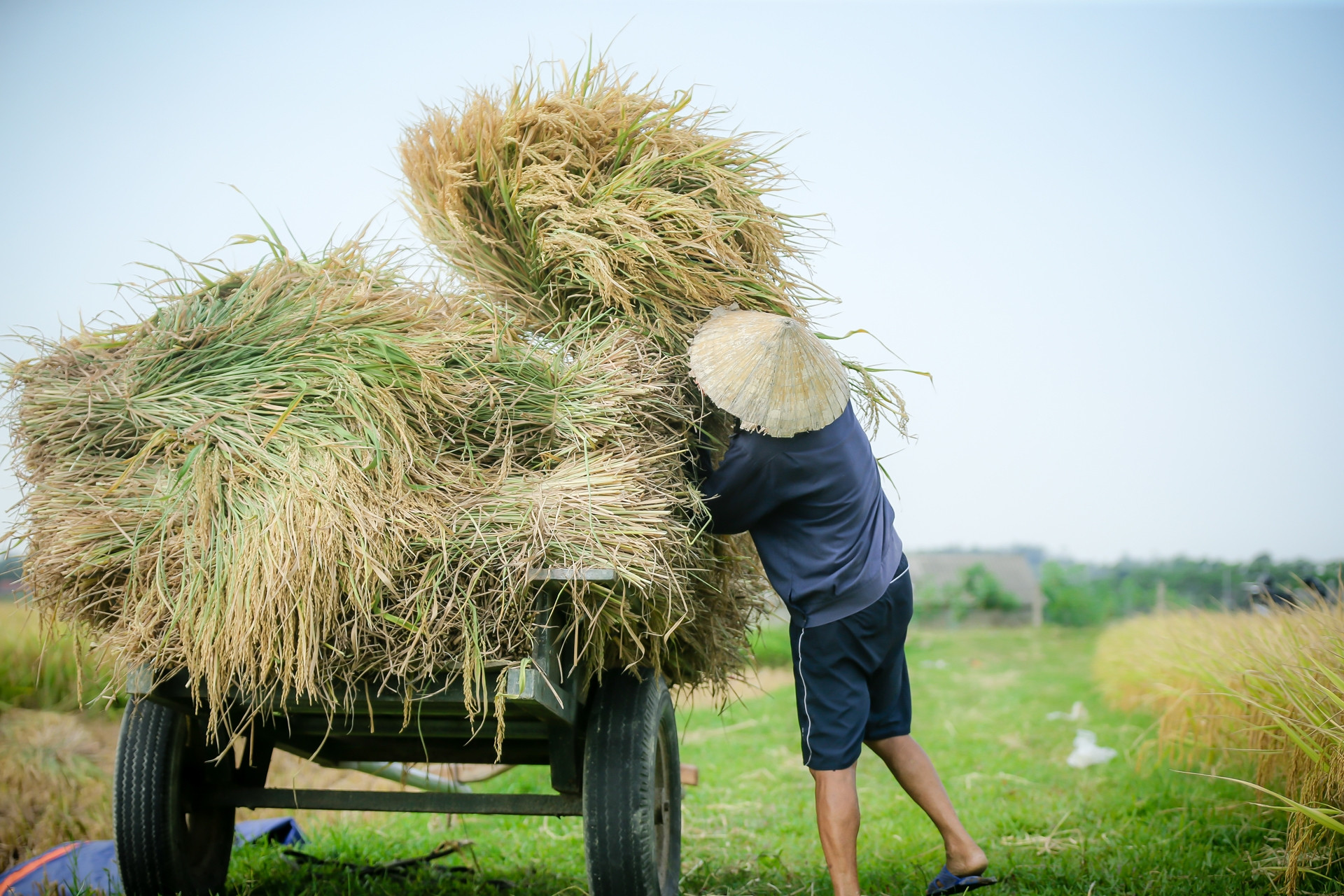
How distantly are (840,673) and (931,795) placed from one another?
617mm

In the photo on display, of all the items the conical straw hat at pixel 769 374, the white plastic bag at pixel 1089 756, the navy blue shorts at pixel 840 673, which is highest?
the conical straw hat at pixel 769 374

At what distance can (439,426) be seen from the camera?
238cm

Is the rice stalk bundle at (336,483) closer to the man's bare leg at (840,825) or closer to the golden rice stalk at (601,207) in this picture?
the golden rice stalk at (601,207)

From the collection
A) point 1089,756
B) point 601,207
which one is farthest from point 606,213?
point 1089,756

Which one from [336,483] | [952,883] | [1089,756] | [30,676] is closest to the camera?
[336,483]

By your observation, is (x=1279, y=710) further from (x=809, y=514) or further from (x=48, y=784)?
(x=48, y=784)

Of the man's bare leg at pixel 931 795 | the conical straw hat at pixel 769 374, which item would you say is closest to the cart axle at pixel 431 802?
the man's bare leg at pixel 931 795

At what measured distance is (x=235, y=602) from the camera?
204 centimetres

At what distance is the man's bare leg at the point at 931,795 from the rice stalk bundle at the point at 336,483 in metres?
0.93

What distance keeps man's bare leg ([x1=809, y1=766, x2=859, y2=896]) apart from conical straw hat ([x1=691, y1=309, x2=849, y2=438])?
104 cm

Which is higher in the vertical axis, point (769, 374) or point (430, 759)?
point (769, 374)

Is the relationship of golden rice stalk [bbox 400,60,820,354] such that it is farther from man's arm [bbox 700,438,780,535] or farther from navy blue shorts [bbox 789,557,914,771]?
navy blue shorts [bbox 789,557,914,771]

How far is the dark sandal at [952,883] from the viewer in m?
2.99

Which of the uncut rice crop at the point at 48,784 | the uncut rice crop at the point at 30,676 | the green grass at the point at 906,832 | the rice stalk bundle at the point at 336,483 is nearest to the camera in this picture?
the rice stalk bundle at the point at 336,483
